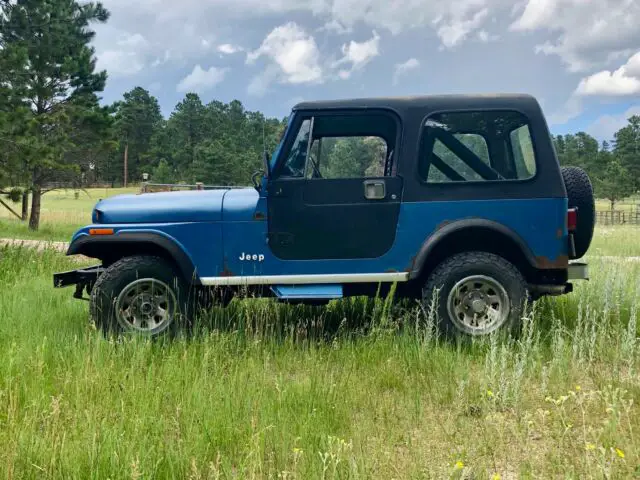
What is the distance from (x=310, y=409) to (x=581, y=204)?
317 cm

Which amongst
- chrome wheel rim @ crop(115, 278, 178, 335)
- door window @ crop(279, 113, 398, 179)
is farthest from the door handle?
chrome wheel rim @ crop(115, 278, 178, 335)

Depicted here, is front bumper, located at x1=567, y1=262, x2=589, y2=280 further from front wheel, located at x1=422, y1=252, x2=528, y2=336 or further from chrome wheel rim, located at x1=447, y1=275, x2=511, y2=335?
chrome wheel rim, located at x1=447, y1=275, x2=511, y2=335

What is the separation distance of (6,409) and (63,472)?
90 cm

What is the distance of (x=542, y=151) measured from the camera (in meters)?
4.29

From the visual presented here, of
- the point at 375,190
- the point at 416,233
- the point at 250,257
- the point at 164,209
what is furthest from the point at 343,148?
the point at 164,209

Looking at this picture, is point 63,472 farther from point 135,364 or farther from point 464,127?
point 464,127

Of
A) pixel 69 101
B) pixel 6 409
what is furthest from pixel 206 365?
pixel 69 101

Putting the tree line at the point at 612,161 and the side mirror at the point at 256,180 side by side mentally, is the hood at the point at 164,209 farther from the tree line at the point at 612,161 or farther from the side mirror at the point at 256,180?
the tree line at the point at 612,161

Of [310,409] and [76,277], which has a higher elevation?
[76,277]

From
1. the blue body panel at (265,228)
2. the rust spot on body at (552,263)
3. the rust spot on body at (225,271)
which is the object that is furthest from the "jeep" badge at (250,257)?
the rust spot on body at (552,263)

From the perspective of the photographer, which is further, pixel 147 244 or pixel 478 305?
pixel 147 244

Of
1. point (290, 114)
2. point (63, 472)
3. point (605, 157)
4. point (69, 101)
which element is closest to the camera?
point (63, 472)

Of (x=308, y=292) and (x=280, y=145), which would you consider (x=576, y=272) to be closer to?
(x=308, y=292)

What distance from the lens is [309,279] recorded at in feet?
14.1
